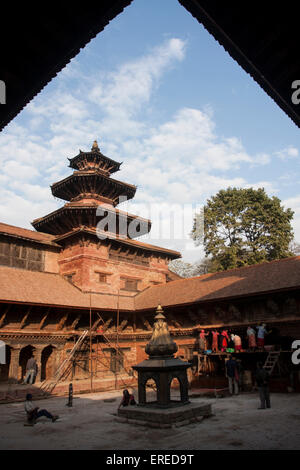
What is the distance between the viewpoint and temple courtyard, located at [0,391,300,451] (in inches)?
306

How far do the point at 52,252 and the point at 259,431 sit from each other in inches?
823

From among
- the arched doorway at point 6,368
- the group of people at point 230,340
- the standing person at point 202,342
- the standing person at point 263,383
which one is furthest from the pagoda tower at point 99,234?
the standing person at point 263,383

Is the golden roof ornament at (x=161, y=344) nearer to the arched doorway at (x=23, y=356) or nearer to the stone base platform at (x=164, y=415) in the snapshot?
the stone base platform at (x=164, y=415)

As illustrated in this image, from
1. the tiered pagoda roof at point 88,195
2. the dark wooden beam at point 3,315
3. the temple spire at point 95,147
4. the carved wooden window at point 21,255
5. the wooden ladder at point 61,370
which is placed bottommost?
the wooden ladder at point 61,370

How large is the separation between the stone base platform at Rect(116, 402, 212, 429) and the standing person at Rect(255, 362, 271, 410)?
1.87 meters

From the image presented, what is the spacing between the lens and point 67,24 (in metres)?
4.80

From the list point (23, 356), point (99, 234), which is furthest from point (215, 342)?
point (99, 234)

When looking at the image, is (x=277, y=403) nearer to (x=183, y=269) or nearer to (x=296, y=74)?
(x=296, y=74)

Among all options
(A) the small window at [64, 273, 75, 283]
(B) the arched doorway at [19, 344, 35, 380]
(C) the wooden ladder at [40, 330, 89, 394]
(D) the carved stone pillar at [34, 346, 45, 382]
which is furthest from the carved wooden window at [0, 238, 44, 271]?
(C) the wooden ladder at [40, 330, 89, 394]

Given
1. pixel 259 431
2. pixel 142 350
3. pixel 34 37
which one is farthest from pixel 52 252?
pixel 34 37

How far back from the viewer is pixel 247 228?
1255 inches

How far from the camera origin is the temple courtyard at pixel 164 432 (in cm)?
776

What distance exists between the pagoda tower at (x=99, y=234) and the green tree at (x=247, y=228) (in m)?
4.01

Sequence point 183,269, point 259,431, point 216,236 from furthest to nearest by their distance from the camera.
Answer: point 183,269, point 216,236, point 259,431
